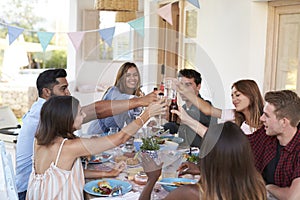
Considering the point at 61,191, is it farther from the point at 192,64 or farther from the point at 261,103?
the point at 192,64

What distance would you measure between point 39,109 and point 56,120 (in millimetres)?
478

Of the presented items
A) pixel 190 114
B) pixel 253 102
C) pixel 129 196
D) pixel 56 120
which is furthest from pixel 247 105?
pixel 56 120

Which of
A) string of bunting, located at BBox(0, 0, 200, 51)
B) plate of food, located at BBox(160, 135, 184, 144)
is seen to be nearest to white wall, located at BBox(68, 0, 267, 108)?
string of bunting, located at BBox(0, 0, 200, 51)

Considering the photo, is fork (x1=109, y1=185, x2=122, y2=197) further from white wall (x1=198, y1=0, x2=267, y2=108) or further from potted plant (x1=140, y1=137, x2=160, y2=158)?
white wall (x1=198, y1=0, x2=267, y2=108)

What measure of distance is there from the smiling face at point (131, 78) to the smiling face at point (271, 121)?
5.76 ft

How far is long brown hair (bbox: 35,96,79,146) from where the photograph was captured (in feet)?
6.82

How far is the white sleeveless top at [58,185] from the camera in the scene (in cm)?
203

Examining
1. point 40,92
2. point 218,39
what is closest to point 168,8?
point 218,39

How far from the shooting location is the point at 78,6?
6410 mm

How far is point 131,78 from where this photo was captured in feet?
12.0

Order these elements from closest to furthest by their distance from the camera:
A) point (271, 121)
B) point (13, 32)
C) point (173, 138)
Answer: point (271, 121) → point (173, 138) → point (13, 32)

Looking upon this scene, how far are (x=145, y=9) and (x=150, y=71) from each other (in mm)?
902

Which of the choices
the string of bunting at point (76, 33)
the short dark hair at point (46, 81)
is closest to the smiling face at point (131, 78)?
the string of bunting at point (76, 33)

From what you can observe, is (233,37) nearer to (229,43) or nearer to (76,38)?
(229,43)
